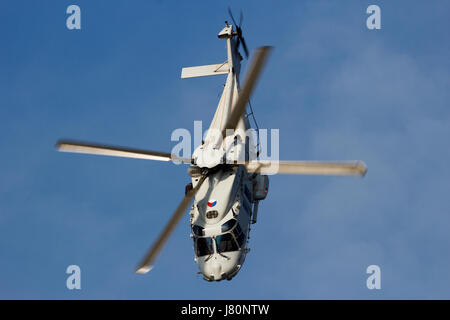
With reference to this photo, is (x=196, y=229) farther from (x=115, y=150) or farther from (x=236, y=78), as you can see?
(x=236, y=78)

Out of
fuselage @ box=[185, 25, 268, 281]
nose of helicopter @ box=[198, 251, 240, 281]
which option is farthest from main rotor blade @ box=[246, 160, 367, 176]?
nose of helicopter @ box=[198, 251, 240, 281]

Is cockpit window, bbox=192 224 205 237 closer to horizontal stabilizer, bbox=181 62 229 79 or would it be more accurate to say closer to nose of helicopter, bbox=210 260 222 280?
nose of helicopter, bbox=210 260 222 280

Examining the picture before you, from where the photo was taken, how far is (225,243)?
4056 centimetres

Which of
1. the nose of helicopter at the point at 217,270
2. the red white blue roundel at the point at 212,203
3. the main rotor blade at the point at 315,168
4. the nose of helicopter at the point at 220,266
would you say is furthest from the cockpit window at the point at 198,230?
the main rotor blade at the point at 315,168

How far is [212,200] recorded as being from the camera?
4172 cm

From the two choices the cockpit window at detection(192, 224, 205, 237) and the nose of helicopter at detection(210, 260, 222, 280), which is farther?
the cockpit window at detection(192, 224, 205, 237)

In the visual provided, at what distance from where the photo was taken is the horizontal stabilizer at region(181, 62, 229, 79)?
52.5 metres

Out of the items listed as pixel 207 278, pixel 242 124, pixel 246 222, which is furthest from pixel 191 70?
pixel 207 278

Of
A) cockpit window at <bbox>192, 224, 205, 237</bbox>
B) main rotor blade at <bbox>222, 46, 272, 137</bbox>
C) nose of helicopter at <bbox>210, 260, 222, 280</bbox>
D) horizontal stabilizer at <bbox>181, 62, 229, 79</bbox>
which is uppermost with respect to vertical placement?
horizontal stabilizer at <bbox>181, 62, 229, 79</bbox>

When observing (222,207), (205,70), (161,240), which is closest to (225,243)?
(222,207)

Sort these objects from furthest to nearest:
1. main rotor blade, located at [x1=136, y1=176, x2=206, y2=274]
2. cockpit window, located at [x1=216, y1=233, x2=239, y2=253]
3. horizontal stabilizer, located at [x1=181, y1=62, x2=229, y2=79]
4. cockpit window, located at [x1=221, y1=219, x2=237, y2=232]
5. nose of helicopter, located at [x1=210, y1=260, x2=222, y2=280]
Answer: horizontal stabilizer, located at [x1=181, y1=62, x2=229, y2=79], cockpit window, located at [x1=221, y1=219, x2=237, y2=232], cockpit window, located at [x1=216, y1=233, x2=239, y2=253], nose of helicopter, located at [x1=210, y1=260, x2=222, y2=280], main rotor blade, located at [x1=136, y1=176, x2=206, y2=274]

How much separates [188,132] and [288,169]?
8506 mm

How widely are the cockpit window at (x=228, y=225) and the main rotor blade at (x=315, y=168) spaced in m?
3.59

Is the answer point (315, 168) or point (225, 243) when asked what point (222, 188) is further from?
point (315, 168)
